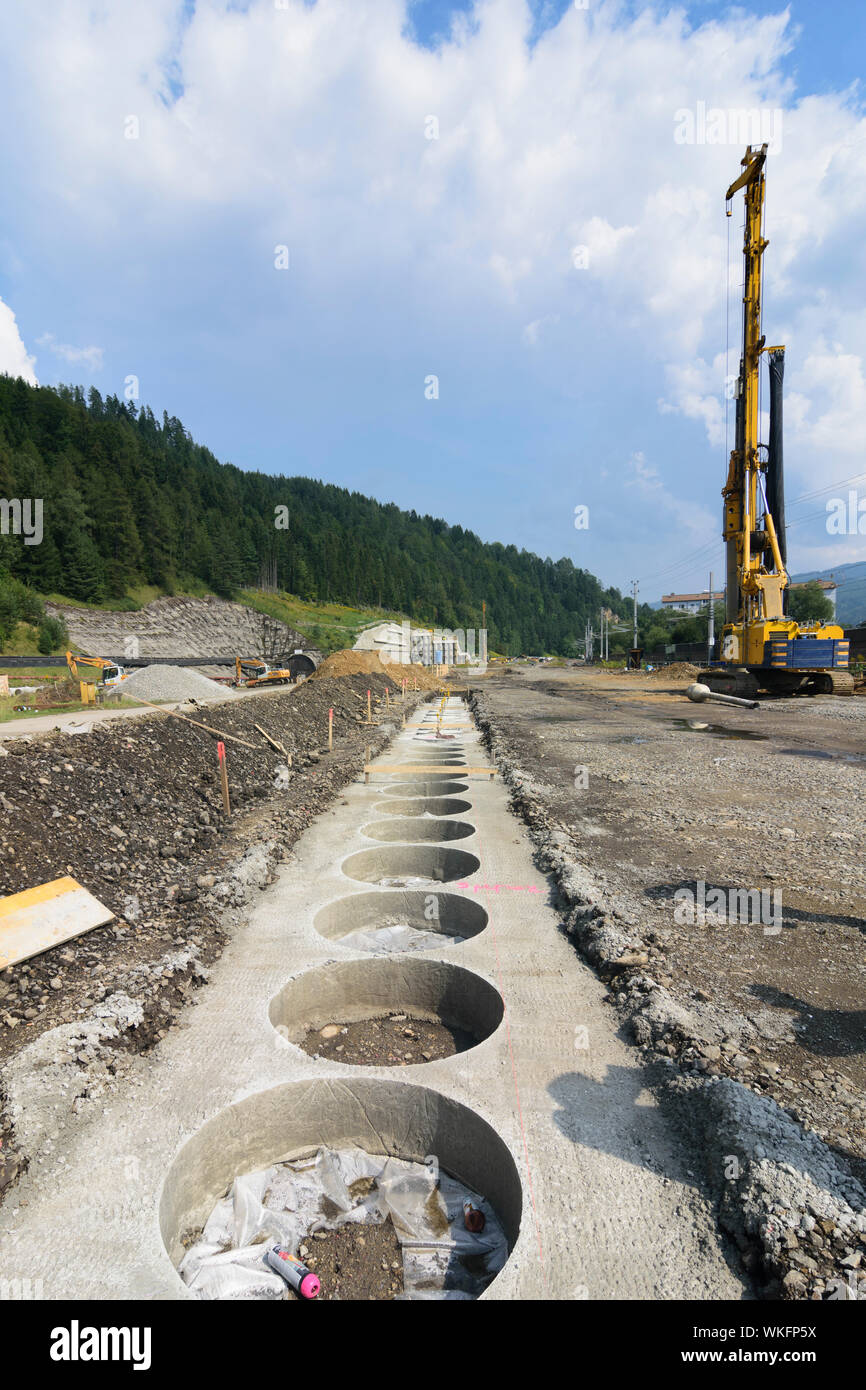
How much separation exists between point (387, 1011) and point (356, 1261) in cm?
230

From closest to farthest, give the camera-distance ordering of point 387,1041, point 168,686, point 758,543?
point 387,1041 < point 168,686 < point 758,543

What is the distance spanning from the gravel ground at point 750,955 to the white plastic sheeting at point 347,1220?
131 cm

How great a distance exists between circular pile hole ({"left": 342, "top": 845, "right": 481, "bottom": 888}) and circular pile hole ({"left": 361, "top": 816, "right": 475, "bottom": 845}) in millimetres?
1068

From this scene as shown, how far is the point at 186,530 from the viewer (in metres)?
79.4

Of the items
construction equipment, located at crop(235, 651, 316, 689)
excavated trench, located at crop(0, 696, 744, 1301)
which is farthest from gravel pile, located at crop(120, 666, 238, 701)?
excavated trench, located at crop(0, 696, 744, 1301)

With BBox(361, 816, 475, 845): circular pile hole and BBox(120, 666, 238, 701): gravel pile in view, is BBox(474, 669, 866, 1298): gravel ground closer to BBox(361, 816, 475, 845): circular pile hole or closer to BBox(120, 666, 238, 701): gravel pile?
BBox(361, 816, 475, 845): circular pile hole

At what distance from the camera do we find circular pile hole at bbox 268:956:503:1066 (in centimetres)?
490

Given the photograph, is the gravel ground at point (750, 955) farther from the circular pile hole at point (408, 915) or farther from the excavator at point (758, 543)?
the excavator at point (758, 543)

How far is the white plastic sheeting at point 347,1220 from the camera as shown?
2.93 meters

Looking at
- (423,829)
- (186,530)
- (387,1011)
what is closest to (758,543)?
(423,829)

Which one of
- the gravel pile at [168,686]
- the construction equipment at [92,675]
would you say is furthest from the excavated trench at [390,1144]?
the gravel pile at [168,686]

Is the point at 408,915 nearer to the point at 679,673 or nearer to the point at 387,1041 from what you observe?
the point at 387,1041

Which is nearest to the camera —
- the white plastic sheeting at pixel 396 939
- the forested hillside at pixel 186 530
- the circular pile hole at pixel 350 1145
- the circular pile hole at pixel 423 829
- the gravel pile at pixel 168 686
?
the circular pile hole at pixel 350 1145
